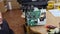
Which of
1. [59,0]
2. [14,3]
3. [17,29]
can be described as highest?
[59,0]

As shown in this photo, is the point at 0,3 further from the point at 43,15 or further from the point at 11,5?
the point at 43,15

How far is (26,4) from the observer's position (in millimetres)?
1865

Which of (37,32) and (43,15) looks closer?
(37,32)

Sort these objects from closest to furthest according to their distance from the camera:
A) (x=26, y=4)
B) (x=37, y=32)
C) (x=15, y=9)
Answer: (x=37, y=32) < (x=26, y=4) < (x=15, y=9)

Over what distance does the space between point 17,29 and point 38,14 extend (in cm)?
209

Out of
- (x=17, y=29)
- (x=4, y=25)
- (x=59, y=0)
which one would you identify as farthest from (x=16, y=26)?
(x=4, y=25)

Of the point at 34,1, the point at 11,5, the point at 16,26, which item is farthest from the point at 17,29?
the point at 11,5

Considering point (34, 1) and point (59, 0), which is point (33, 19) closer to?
point (34, 1)

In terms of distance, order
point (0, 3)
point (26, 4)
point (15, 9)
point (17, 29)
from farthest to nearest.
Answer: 1. point (15, 9)
2. point (0, 3)
3. point (17, 29)
4. point (26, 4)

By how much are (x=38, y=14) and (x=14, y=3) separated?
4.41 m

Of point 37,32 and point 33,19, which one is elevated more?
point 33,19

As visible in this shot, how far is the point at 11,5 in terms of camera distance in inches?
233

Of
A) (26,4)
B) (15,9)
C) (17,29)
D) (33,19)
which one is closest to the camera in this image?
(33,19)

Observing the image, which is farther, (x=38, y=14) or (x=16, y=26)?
(x=16, y=26)
